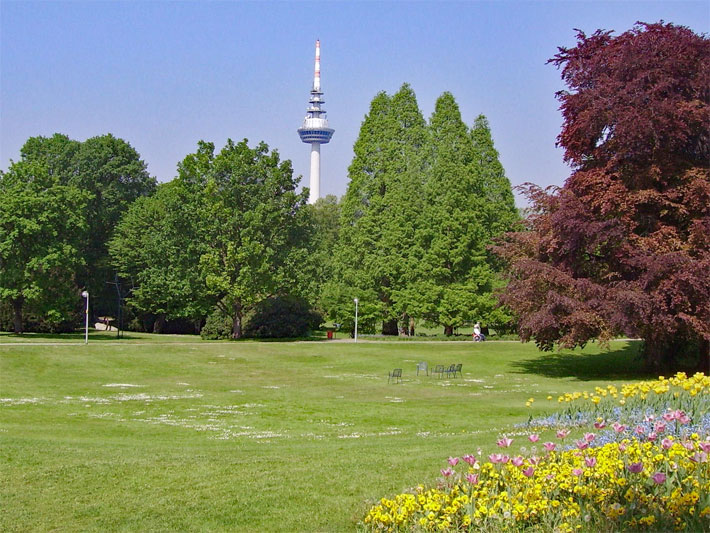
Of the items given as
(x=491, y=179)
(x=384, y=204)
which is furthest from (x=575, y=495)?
(x=491, y=179)

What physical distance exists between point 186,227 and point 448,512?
170 ft

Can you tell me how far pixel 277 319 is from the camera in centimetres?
5731

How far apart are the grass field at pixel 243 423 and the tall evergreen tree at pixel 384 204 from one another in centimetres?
888

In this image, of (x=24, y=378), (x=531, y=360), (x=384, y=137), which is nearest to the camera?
(x=24, y=378)

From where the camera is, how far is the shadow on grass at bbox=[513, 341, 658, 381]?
35344 millimetres

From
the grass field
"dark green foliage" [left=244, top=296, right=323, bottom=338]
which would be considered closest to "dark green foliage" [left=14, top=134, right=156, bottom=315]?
"dark green foliage" [left=244, top=296, right=323, bottom=338]

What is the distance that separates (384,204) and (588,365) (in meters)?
24.3

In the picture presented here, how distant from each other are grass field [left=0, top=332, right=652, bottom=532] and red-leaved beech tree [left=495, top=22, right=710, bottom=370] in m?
3.35

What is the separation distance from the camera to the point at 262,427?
1992 cm

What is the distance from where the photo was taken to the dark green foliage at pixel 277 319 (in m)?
57.3

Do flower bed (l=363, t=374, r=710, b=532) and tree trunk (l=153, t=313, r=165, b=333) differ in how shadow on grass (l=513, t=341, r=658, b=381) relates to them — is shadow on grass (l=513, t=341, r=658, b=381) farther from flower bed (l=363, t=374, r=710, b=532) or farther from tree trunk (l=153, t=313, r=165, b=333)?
tree trunk (l=153, t=313, r=165, b=333)

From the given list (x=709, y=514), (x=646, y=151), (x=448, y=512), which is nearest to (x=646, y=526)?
(x=709, y=514)

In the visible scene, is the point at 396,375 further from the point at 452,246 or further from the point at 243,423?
the point at 452,246

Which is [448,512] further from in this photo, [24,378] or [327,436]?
[24,378]
